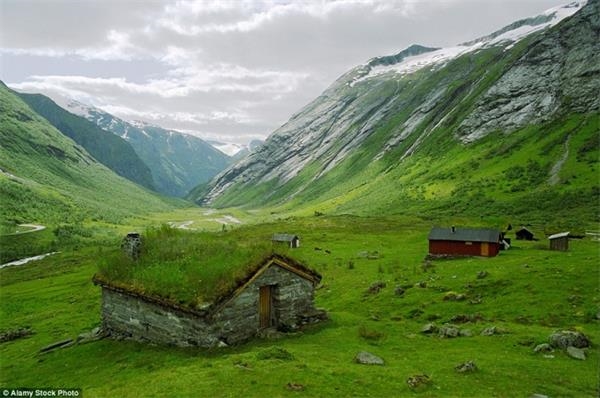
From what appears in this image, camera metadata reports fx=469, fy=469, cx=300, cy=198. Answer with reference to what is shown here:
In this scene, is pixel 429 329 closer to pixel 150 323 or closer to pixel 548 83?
pixel 150 323

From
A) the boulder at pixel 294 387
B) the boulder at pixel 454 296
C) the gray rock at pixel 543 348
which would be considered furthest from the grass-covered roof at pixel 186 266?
the boulder at pixel 454 296

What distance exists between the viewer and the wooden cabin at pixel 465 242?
59750mm

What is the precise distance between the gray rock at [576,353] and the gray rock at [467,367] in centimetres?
581

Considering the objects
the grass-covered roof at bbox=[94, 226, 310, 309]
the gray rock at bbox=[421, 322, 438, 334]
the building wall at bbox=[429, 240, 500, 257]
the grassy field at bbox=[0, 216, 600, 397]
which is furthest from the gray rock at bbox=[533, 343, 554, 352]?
the building wall at bbox=[429, 240, 500, 257]

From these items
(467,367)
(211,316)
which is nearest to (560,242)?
(467,367)

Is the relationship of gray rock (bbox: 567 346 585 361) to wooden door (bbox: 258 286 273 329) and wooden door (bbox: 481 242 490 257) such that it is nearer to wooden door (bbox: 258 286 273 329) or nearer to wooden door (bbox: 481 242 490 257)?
wooden door (bbox: 258 286 273 329)

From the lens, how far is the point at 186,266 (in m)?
28.8

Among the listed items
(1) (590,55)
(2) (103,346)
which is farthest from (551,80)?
(2) (103,346)

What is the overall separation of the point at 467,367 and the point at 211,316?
12816 millimetres

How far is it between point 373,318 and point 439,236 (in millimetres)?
32977

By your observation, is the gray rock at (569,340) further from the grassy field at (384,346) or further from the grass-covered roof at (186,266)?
the grass-covered roof at (186,266)

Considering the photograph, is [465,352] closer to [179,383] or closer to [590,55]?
[179,383]

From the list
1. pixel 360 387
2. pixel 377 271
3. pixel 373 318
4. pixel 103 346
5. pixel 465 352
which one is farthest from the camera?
pixel 377 271

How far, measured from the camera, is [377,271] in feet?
182
